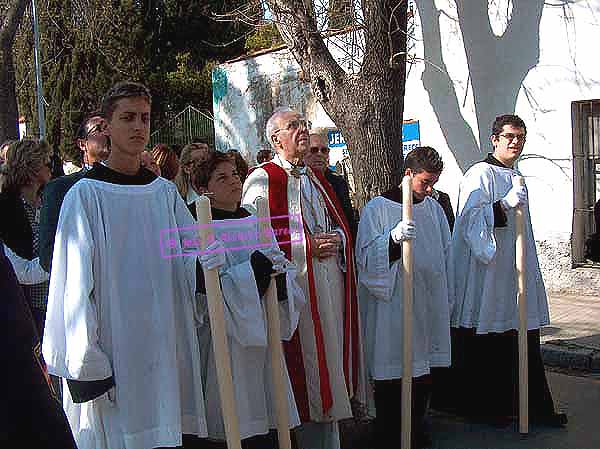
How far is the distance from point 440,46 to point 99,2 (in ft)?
46.1

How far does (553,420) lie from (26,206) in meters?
3.63

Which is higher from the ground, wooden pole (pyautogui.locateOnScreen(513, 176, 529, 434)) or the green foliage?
the green foliage

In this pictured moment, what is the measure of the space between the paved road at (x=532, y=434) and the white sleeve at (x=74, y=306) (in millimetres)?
2437

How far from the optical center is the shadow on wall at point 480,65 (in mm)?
9648

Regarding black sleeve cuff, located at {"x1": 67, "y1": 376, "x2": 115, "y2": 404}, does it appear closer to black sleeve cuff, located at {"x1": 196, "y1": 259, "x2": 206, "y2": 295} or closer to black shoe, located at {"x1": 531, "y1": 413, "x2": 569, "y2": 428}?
black sleeve cuff, located at {"x1": 196, "y1": 259, "x2": 206, "y2": 295}

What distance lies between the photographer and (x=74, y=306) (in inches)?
134

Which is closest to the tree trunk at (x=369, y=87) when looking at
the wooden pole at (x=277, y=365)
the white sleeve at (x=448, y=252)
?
the white sleeve at (x=448, y=252)

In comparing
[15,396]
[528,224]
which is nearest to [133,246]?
[15,396]

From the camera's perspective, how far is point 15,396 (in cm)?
179

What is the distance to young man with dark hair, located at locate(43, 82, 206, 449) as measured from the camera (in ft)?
11.2

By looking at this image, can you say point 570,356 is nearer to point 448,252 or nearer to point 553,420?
point 553,420

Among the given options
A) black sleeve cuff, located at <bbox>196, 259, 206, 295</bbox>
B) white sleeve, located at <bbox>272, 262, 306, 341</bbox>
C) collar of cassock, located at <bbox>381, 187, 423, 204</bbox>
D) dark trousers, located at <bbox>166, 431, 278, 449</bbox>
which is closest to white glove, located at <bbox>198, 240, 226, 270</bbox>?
black sleeve cuff, located at <bbox>196, 259, 206, 295</bbox>

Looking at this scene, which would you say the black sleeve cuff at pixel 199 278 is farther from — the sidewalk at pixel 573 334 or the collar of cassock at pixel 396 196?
the sidewalk at pixel 573 334

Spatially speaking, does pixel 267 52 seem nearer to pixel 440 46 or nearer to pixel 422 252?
pixel 440 46
